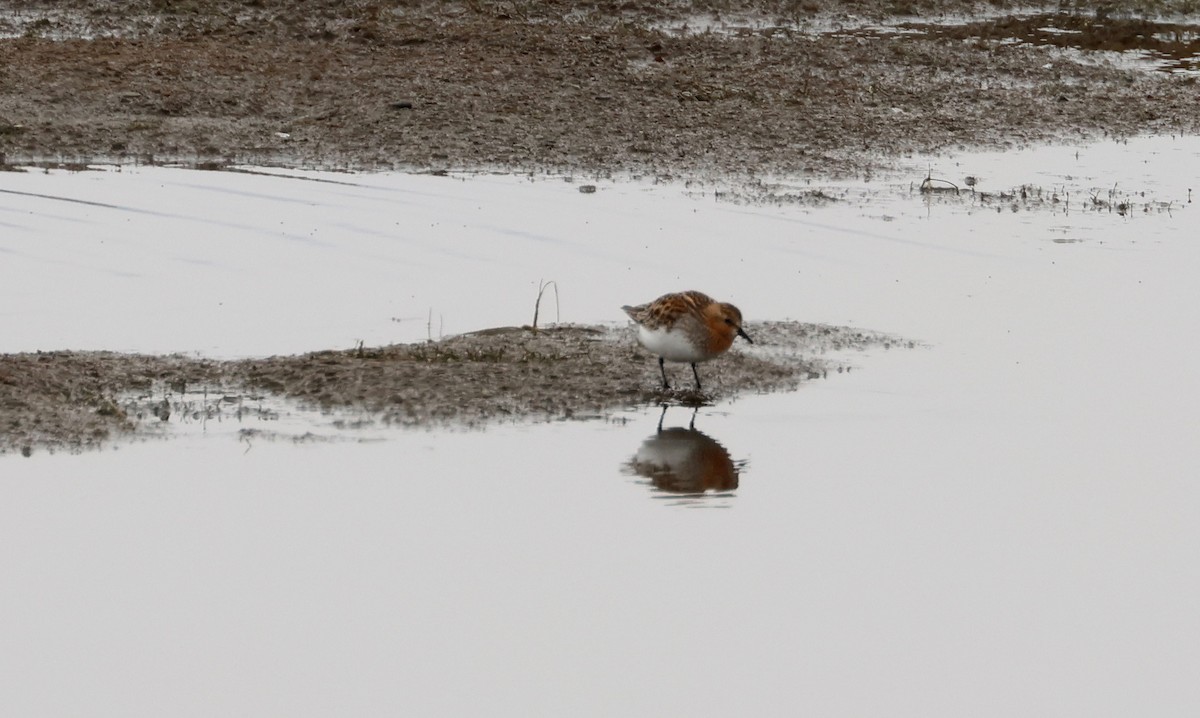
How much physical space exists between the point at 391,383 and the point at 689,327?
1.82 metres

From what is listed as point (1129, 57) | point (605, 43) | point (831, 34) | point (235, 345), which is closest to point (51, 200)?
point (235, 345)

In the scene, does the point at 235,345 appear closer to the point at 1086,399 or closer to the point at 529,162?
the point at 1086,399

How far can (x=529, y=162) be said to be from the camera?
18.4 m

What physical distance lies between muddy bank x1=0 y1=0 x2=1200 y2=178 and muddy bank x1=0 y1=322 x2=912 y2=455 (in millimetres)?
6608

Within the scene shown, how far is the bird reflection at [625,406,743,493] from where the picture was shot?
933 cm

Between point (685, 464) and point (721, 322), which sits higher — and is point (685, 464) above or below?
below

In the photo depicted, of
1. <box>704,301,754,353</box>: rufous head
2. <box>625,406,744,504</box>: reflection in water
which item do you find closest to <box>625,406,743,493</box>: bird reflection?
<box>625,406,744,504</box>: reflection in water

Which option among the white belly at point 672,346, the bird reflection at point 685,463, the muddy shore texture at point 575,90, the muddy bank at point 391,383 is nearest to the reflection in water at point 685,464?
the bird reflection at point 685,463

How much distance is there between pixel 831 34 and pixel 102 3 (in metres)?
10.3

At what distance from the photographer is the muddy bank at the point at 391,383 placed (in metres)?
9.96

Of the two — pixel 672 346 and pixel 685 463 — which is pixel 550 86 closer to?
pixel 672 346

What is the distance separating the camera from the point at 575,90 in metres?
20.9

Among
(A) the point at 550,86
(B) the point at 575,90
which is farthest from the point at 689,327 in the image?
(A) the point at 550,86

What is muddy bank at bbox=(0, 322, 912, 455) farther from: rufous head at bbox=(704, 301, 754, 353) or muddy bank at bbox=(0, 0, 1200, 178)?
muddy bank at bbox=(0, 0, 1200, 178)
